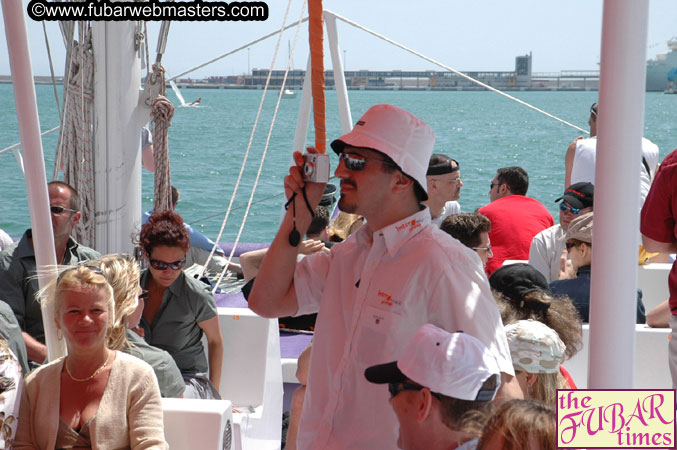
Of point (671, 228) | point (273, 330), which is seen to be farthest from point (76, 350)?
point (671, 228)

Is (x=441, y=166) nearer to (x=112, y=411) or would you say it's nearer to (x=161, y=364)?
(x=161, y=364)

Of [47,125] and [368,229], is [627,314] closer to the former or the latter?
[368,229]

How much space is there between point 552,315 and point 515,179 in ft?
9.27

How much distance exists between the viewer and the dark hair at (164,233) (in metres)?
3.31

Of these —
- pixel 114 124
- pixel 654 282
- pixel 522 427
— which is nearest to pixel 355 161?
pixel 522 427

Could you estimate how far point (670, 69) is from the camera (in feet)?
295

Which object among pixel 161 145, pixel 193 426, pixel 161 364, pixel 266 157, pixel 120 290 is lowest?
pixel 266 157

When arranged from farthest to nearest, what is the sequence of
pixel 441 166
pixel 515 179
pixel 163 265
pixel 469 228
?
pixel 515 179 < pixel 441 166 < pixel 469 228 < pixel 163 265

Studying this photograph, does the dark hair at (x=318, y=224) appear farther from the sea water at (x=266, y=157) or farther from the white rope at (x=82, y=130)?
the sea water at (x=266, y=157)

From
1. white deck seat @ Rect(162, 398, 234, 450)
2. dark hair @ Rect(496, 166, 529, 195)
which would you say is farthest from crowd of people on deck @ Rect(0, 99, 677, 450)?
dark hair @ Rect(496, 166, 529, 195)

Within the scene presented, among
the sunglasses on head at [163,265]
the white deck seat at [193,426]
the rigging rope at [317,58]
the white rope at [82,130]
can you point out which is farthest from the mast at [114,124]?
the rigging rope at [317,58]

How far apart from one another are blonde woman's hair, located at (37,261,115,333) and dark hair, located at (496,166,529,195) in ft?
11.0

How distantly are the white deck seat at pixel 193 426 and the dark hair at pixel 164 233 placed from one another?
804mm

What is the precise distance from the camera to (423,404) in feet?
5.34
